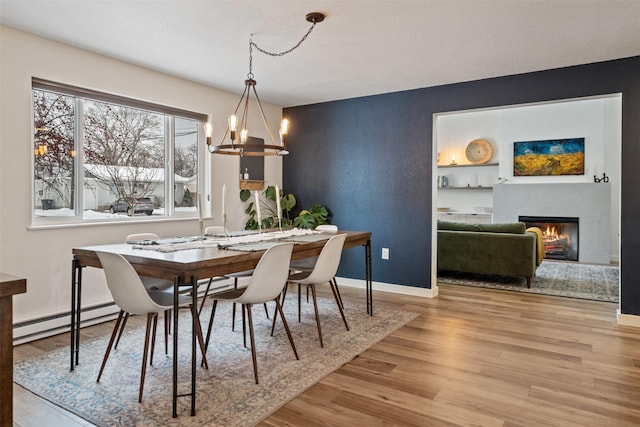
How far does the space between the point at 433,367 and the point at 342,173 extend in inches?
118

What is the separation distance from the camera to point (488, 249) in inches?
195

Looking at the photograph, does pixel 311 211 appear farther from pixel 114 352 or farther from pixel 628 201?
pixel 628 201

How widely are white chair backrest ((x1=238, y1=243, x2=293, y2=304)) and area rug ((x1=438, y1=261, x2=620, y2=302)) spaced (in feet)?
10.8

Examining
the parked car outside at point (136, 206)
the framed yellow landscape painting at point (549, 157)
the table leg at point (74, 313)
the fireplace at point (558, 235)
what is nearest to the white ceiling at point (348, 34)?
the parked car outside at point (136, 206)

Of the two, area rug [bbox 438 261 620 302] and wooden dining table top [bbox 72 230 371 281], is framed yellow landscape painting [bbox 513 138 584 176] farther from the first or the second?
wooden dining table top [bbox 72 230 371 281]

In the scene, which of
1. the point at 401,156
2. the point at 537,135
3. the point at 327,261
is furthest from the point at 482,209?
the point at 327,261

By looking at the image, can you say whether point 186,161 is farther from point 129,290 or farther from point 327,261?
point 129,290

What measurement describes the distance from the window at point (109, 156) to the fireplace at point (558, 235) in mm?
6075

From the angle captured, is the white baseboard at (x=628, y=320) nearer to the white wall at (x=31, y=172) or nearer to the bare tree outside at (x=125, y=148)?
the white wall at (x=31, y=172)

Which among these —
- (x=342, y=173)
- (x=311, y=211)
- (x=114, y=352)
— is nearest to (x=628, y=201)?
(x=342, y=173)

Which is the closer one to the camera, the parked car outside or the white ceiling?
the white ceiling

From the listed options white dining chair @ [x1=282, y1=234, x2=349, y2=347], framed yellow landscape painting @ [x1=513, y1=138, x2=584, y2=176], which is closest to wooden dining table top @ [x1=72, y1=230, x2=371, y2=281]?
white dining chair @ [x1=282, y1=234, x2=349, y2=347]

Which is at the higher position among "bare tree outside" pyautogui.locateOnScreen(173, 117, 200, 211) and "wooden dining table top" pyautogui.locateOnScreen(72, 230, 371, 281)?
"bare tree outside" pyautogui.locateOnScreen(173, 117, 200, 211)

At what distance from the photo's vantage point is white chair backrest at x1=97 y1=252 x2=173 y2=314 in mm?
2131
